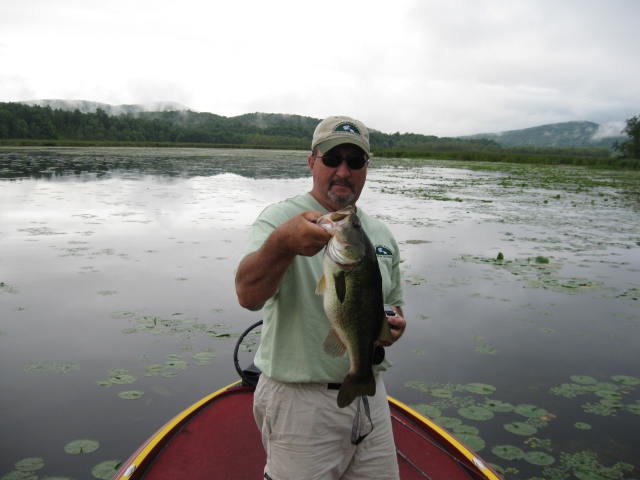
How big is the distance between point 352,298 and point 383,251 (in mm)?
811

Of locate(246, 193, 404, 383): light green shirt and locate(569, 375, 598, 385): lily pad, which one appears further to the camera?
locate(569, 375, 598, 385): lily pad

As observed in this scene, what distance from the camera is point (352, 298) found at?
2064mm

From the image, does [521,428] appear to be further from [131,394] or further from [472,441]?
[131,394]

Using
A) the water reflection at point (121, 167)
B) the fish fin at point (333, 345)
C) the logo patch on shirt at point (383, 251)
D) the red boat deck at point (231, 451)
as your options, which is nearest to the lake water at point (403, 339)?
the red boat deck at point (231, 451)

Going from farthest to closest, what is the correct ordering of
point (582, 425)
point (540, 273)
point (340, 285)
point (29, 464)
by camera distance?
point (540, 273) → point (582, 425) → point (29, 464) → point (340, 285)

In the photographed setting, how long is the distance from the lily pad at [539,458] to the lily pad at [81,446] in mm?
4170

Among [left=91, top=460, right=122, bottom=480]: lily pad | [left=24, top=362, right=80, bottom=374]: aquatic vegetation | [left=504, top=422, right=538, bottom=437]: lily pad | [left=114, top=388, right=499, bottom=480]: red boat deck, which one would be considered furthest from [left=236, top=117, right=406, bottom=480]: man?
[left=24, top=362, right=80, bottom=374]: aquatic vegetation

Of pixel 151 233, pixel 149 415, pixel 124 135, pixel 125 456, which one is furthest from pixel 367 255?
pixel 124 135

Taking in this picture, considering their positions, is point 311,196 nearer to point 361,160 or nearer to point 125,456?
point 361,160

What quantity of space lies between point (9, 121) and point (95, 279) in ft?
364

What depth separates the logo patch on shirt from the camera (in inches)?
110

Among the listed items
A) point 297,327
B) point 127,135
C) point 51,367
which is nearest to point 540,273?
point 51,367

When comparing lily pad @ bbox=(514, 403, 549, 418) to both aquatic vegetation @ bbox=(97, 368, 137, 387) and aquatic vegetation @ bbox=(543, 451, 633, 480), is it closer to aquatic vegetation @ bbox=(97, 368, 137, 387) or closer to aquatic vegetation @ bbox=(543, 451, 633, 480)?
aquatic vegetation @ bbox=(543, 451, 633, 480)

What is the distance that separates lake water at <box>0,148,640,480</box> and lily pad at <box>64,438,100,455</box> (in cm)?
4
